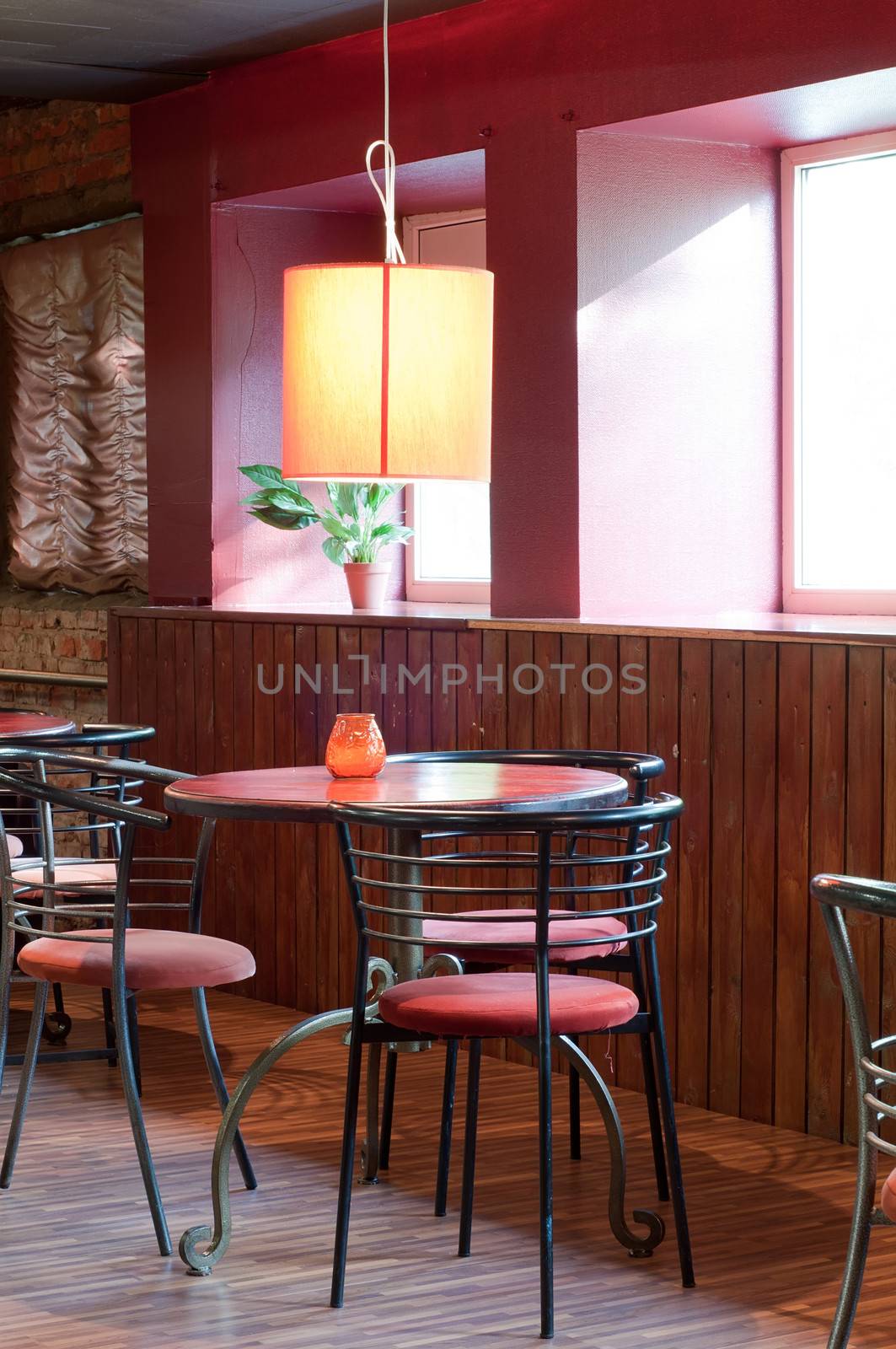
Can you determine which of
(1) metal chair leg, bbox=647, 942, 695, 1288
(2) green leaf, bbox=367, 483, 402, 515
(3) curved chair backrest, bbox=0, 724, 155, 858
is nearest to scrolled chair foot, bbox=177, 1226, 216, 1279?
(1) metal chair leg, bbox=647, 942, 695, 1288

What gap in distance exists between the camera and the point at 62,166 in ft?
22.0

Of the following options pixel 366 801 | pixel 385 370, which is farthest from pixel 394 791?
pixel 385 370

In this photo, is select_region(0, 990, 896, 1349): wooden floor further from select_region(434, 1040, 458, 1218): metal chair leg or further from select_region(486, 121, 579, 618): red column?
select_region(486, 121, 579, 618): red column

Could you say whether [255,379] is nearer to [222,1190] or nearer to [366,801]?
[366,801]

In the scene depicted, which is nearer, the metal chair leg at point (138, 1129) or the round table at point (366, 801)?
the round table at point (366, 801)

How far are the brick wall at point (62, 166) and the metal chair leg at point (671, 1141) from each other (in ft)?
13.0

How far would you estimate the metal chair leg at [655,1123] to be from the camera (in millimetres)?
3326

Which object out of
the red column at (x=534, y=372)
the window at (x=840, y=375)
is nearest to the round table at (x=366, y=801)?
the red column at (x=534, y=372)

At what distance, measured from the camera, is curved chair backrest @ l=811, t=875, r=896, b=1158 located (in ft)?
7.09

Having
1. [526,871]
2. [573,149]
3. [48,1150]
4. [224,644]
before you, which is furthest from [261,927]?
[573,149]

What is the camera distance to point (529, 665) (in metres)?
4.62

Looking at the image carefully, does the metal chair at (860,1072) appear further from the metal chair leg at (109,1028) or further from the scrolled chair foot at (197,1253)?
the metal chair leg at (109,1028)

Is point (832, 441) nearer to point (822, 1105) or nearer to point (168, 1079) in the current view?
point (822, 1105)

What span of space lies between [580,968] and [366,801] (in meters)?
0.79
